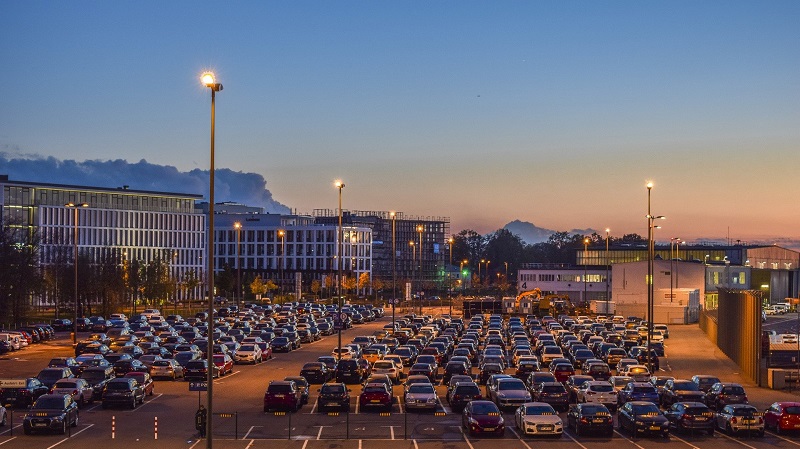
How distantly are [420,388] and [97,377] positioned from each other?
14.5 meters

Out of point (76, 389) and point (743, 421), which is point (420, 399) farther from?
point (76, 389)

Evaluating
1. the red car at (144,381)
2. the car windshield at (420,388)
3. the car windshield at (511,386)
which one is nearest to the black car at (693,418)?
the car windshield at (511,386)

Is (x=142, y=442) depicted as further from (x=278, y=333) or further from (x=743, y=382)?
(x=278, y=333)

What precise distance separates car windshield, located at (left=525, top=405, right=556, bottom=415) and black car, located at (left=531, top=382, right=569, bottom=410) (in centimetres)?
639

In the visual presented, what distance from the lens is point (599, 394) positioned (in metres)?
42.1

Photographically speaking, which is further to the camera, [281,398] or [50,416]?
[281,398]

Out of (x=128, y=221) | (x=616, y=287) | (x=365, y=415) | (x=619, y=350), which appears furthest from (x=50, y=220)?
(x=365, y=415)

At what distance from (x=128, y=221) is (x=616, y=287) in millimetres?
92193

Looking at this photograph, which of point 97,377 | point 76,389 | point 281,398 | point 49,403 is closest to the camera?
point 49,403

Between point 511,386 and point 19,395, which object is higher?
point 511,386

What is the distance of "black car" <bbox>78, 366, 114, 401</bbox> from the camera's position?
148ft

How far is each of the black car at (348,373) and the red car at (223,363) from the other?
749 cm

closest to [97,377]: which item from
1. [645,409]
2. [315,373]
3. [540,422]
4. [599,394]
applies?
[315,373]

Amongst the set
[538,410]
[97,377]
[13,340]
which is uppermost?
[538,410]
